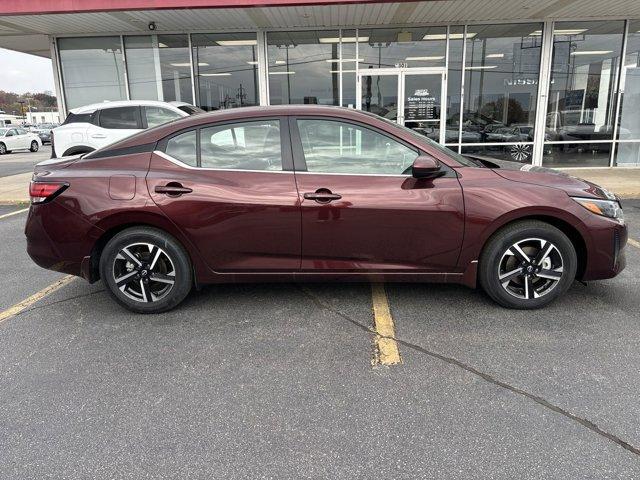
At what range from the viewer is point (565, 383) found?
2893 mm

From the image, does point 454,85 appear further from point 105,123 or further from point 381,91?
point 105,123

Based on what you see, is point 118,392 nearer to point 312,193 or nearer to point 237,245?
point 237,245

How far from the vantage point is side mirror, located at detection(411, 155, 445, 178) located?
359cm

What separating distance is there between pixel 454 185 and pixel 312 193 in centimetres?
108

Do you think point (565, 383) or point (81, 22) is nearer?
point (565, 383)

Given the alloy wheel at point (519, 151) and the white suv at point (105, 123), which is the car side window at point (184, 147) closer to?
the white suv at point (105, 123)

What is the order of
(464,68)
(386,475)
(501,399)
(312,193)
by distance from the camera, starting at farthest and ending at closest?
(464,68) → (312,193) → (501,399) → (386,475)

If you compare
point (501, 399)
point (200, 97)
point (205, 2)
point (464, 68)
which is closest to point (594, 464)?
point (501, 399)

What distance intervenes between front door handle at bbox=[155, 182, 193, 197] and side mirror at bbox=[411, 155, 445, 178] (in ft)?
5.65

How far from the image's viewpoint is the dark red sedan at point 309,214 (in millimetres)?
3709

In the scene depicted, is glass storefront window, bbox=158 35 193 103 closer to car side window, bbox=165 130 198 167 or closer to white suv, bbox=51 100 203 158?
white suv, bbox=51 100 203 158

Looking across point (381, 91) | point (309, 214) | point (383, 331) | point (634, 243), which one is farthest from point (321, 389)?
point (381, 91)

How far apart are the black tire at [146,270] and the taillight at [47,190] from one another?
57 centimetres

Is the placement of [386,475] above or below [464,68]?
below
